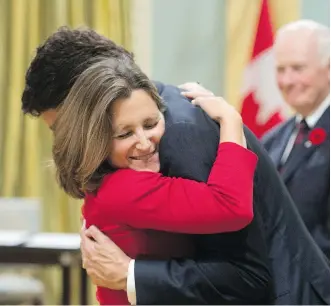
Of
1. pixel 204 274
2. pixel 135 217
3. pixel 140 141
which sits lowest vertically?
pixel 204 274

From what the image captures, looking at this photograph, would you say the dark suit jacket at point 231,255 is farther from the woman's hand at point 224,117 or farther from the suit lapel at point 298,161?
the suit lapel at point 298,161

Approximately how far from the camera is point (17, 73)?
2441 mm

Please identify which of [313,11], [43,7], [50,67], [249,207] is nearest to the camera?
[249,207]

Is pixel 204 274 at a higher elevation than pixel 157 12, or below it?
below

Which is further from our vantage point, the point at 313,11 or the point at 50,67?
the point at 313,11

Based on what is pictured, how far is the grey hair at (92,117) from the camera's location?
47.7 inches

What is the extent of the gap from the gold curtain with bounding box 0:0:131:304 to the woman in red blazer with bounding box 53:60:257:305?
44.9 inches

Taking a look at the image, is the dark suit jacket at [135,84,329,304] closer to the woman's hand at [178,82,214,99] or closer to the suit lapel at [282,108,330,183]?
the woman's hand at [178,82,214,99]

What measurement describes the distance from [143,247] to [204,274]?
14cm

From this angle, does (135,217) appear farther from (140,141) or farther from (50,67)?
→ (50,67)

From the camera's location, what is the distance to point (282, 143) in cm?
216

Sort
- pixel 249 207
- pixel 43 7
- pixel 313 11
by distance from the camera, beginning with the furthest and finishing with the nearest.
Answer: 1. pixel 313 11
2. pixel 43 7
3. pixel 249 207

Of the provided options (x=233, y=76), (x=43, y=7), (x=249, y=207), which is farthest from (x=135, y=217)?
(x=233, y=76)

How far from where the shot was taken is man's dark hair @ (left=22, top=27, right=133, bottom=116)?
130 cm
